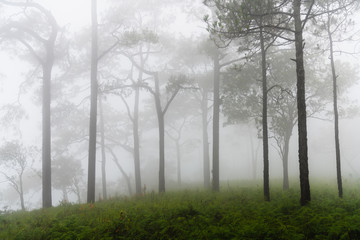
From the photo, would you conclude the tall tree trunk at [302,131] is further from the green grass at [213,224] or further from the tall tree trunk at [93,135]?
the tall tree trunk at [93,135]

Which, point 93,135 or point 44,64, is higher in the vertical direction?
point 44,64

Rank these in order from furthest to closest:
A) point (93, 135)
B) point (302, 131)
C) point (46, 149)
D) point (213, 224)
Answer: point (46, 149)
point (93, 135)
point (302, 131)
point (213, 224)

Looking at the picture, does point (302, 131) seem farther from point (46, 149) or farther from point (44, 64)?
point (44, 64)

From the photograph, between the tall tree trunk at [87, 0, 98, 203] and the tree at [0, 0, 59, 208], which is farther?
the tree at [0, 0, 59, 208]

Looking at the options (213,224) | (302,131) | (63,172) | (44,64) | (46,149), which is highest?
(44,64)

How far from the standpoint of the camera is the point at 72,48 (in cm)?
1752

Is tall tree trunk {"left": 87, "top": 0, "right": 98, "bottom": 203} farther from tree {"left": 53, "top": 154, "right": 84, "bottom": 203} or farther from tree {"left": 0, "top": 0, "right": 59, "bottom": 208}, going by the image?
tree {"left": 53, "top": 154, "right": 84, "bottom": 203}

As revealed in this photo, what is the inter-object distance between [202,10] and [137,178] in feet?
45.5

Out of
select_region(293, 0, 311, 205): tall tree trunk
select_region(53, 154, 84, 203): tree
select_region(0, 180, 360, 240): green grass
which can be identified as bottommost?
select_region(53, 154, 84, 203): tree

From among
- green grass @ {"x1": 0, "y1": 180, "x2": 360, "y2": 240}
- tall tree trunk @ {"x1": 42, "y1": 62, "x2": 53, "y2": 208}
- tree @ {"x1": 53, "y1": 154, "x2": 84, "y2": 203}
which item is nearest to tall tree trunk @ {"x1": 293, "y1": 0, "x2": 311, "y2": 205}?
green grass @ {"x1": 0, "y1": 180, "x2": 360, "y2": 240}

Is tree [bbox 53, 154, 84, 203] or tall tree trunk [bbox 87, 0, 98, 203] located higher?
tall tree trunk [bbox 87, 0, 98, 203]

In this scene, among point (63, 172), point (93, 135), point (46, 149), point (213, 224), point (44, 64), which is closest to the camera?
point (213, 224)

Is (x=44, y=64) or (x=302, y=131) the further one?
(x=44, y=64)

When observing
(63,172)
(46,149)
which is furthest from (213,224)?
(63,172)
